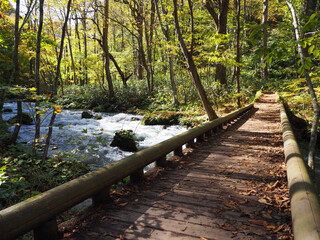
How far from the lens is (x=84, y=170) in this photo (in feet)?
21.5

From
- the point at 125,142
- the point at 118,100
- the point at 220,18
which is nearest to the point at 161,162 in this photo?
the point at 125,142

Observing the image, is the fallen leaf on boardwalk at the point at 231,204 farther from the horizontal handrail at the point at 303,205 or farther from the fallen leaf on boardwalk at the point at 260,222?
the horizontal handrail at the point at 303,205

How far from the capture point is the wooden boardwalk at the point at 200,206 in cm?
237

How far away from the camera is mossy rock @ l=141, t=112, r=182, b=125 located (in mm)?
13320

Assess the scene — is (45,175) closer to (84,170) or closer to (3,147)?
(84,170)

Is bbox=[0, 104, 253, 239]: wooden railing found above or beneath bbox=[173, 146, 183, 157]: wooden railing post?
above

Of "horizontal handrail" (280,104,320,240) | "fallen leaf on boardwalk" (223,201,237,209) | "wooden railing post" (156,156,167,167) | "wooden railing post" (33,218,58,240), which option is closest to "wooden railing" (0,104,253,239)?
"wooden railing post" (33,218,58,240)

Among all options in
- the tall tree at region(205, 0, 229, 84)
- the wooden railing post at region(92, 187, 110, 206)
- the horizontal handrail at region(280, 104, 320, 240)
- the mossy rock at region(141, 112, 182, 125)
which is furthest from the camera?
the mossy rock at region(141, 112, 182, 125)

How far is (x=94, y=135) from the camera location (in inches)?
430

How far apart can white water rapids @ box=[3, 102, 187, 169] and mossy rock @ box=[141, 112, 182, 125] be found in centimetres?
41

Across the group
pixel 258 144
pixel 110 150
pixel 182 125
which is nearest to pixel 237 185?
pixel 258 144

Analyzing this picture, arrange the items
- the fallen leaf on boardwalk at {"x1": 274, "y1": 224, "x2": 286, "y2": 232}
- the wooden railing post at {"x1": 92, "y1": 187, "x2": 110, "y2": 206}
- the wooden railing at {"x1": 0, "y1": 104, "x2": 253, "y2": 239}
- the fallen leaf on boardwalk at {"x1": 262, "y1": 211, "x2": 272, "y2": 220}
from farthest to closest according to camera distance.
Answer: the wooden railing post at {"x1": 92, "y1": 187, "x2": 110, "y2": 206} → the fallen leaf on boardwalk at {"x1": 262, "y1": 211, "x2": 272, "y2": 220} → the fallen leaf on boardwalk at {"x1": 274, "y1": 224, "x2": 286, "y2": 232} → the wooden railing at {"x1": 0, "y1": 104, "x2": 253, "y2": 239}

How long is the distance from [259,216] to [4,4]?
444 inches

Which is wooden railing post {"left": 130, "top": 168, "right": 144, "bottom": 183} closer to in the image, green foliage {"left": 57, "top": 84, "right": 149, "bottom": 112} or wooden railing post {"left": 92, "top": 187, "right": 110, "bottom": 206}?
wooden railing post {"left": 92, "top": 187, "right": 110, "bottom": 206}
